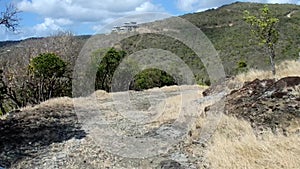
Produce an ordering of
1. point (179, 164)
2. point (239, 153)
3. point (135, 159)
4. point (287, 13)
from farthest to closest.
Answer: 1. point (287, 13)
2. point (135, 159)
3. point (179, 164)
4. point (239, 153)

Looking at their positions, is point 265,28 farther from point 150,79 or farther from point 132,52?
point 132,52

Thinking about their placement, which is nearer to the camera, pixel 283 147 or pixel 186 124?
pixel 283 147

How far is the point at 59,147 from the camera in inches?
322

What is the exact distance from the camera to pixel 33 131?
9.73 metres

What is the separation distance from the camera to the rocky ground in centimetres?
694

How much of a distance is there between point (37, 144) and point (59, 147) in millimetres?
637

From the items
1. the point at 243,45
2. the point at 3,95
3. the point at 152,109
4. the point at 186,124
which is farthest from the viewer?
the point at 243,45

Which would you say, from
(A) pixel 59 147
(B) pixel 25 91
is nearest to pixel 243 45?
(B) pixel 25 91

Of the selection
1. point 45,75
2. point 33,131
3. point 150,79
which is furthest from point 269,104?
point 150,79

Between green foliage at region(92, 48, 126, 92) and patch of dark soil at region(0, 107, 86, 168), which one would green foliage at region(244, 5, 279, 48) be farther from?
green foliage at region(92, 48, 126, 92)

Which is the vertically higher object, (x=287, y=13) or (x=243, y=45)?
(x=287, y=13)

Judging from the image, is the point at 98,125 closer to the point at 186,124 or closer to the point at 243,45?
the point at 186,124

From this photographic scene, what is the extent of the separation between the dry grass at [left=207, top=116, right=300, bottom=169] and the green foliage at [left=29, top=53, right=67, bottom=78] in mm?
11493

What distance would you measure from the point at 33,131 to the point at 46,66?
7.60 metres
